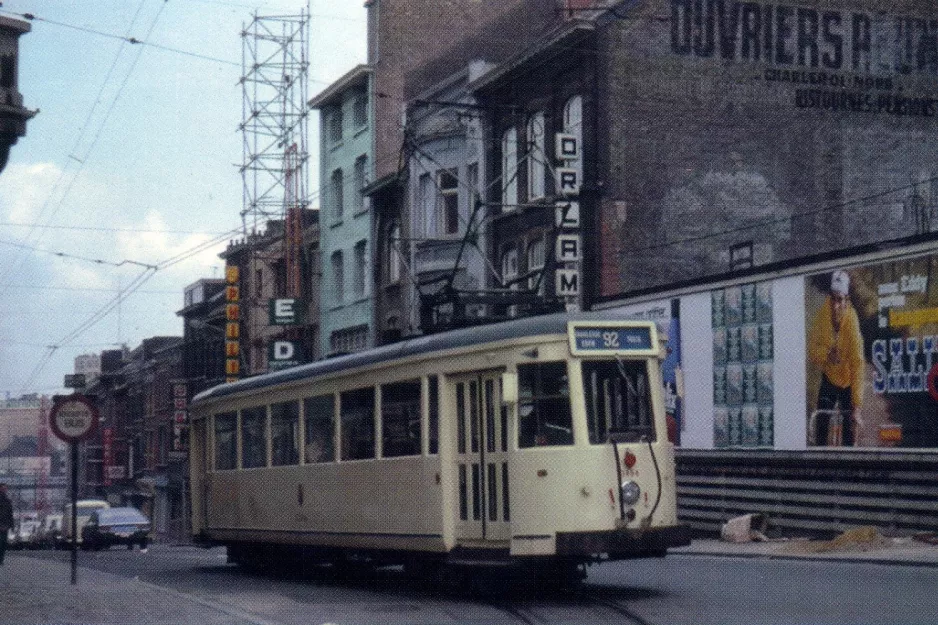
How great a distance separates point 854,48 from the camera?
3878 cm

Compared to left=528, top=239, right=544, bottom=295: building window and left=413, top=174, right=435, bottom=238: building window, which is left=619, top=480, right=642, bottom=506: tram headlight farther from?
left=413, top=174, right=435, bottom=238: building window

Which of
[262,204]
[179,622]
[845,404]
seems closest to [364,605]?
[179,622]

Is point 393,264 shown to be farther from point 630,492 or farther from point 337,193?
point 630,492

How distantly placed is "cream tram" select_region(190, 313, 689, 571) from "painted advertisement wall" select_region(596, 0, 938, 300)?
17.7m

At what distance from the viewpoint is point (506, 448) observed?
1638 cm

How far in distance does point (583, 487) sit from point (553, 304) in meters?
4.04

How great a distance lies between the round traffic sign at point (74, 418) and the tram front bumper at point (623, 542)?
7.18 m

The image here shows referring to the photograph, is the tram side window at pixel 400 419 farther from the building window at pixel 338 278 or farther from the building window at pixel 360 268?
the building window at pixel 338 278

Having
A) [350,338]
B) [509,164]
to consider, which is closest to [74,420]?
[509,164]

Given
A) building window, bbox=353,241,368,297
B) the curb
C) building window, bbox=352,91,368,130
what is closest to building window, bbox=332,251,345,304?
building window, bbox=353,241,368,297

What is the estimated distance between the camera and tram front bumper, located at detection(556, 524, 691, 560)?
51.5 ft

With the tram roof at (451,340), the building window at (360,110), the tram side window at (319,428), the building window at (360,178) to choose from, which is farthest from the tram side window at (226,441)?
the building window at (360,110)

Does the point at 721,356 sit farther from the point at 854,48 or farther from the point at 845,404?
the point at 854,48

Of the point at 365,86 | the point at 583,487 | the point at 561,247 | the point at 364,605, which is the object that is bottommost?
the point at 364,605
